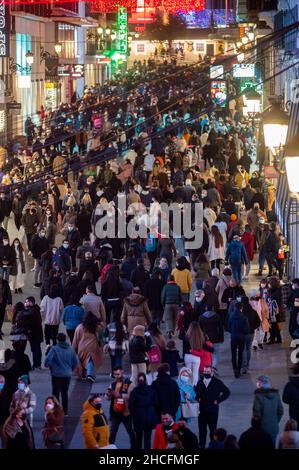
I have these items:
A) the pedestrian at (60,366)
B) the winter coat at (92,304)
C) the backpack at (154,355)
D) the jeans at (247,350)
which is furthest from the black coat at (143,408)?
the winter coat at (92,304)

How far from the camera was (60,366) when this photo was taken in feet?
62.7

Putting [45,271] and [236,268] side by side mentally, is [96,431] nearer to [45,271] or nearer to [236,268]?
[45,271]

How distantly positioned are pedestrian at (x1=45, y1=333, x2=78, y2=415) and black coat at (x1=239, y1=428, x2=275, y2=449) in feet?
16.4

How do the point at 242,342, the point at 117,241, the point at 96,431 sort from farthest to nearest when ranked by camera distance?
the point at 117,241, the point at 242,342, the point at 96,431

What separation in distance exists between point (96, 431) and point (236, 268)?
12.5 metres

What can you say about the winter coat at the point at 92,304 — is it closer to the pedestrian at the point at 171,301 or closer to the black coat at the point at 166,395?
the pedestrian at the point at 171,301

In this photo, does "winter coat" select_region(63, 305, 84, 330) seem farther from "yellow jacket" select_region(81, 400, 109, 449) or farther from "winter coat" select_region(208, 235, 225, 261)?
"winter coat" select_region(208, 235, 225, 261)

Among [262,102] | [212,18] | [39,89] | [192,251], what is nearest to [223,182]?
[192,251]

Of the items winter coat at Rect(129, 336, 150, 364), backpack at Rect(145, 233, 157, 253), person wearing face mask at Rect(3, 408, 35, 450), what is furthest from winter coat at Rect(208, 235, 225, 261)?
person wearing face mask at Rect(3, 408, 35, 450)

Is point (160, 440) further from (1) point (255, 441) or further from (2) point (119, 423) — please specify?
(2) point (119, 423)

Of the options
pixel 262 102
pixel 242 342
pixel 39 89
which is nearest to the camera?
pixel 242 342

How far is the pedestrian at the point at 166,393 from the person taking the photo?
17078 millimetres

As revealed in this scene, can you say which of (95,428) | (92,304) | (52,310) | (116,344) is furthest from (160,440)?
(52,310)
